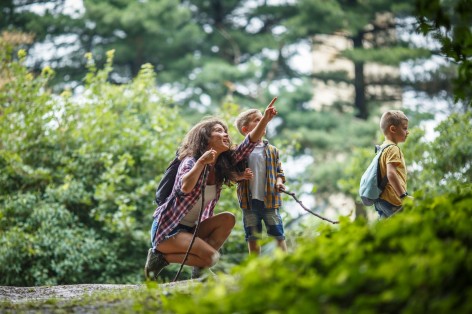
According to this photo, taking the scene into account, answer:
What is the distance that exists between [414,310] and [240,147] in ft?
10.9

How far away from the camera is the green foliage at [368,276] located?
2275mm

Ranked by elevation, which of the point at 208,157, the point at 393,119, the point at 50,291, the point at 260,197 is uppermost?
the point at 208,157

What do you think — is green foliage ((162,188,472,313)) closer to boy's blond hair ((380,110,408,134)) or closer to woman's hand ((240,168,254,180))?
woman's hand ((240,168,254,180))

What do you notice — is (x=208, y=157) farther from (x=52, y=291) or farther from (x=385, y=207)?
(x=52, y=291)

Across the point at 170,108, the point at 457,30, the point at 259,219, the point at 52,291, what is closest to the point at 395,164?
the point at 259,219

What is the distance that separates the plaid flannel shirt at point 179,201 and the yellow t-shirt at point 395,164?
1038 mm

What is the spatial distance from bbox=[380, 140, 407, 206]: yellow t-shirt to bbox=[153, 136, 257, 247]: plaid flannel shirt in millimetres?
1038

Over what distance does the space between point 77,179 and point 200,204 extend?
5952mm

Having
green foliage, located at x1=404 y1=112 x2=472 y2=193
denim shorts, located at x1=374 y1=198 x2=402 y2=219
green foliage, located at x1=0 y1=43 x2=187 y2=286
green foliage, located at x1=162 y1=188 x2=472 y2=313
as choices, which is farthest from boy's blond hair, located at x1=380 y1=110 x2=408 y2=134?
green foliage, located at x1=0 y1=43 x2=187 y2=286

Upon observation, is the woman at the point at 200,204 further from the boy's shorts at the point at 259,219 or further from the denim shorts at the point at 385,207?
the denim shorts at the point at 385,207

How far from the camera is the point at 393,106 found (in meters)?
20.2

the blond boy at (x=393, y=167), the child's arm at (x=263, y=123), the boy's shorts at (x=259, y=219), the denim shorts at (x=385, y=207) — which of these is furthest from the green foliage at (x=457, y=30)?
the boy's shorts at (x=259, y=219)

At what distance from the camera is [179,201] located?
5.26m

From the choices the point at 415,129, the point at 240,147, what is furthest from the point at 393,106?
the point at 240,147
